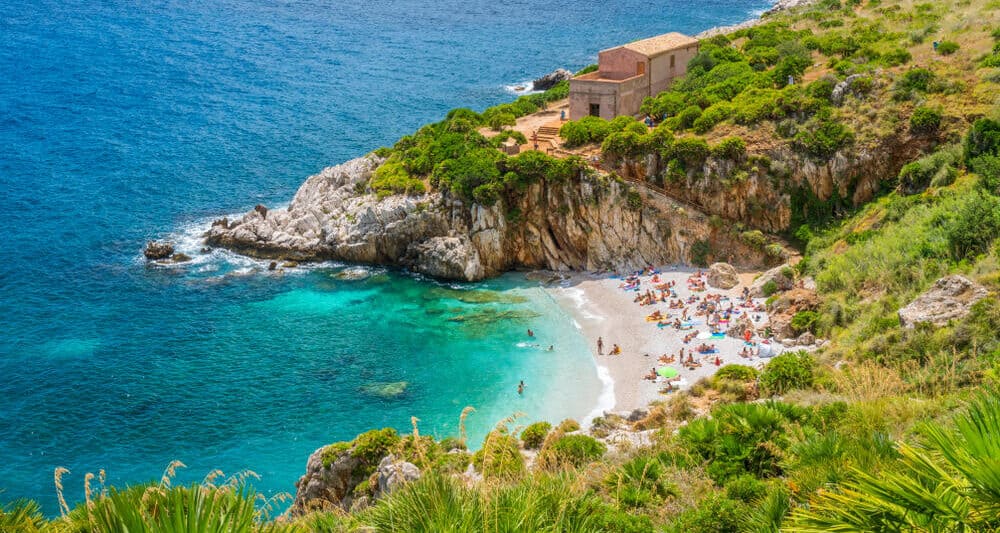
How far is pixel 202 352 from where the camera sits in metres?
45.8

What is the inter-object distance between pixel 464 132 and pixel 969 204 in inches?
1394

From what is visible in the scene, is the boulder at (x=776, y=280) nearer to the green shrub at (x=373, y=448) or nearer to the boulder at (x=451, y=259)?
the boulder at (x=451, y=259)

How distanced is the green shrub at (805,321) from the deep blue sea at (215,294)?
32.7ft

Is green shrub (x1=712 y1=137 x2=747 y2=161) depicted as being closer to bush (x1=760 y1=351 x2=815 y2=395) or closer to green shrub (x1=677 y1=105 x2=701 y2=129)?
green shrub (x1=677 y1=105 x2=701 y2=129)

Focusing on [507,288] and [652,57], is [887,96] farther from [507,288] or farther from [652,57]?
[507,288]

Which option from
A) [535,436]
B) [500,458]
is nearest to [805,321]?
[535,436]

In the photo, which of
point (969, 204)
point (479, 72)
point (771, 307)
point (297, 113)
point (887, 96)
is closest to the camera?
point (969, 204)

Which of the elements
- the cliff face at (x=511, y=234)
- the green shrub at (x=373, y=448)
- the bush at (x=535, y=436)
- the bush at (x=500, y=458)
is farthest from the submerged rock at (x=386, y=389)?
the bush at (x=500, y=458)

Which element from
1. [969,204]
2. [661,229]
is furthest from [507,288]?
[969,204]

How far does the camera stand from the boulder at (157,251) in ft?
190

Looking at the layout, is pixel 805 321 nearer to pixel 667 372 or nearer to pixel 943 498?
pixel 667 372

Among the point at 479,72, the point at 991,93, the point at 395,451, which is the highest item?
the point at 479,72

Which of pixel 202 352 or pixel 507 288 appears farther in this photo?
pixel 507 288

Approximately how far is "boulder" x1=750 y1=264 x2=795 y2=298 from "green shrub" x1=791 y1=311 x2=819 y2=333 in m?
5.35
